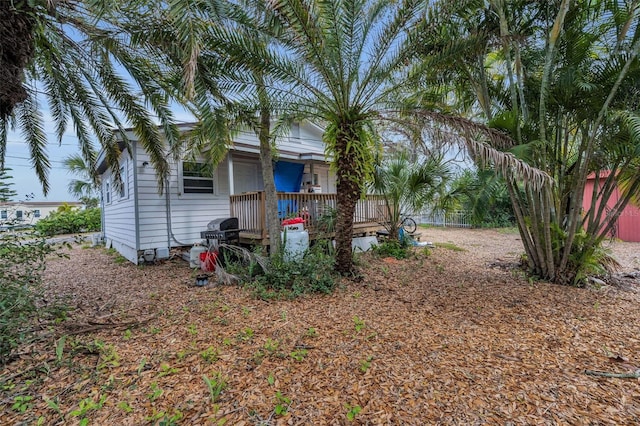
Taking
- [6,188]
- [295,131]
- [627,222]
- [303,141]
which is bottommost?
[627,222]

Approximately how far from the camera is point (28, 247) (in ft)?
11.9

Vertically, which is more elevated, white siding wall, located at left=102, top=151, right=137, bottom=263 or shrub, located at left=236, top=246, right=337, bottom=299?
white siding wall, located at left=102, top=151, right=137, bottom=263

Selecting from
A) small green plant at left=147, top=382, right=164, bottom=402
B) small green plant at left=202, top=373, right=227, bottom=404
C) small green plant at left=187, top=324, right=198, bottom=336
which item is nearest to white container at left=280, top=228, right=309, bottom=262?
small green plant at left=187, top=324, right=198, bottom=336

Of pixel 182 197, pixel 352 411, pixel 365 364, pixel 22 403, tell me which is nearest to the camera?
pixel 352 411

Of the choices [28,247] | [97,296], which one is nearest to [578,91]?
[28,247]

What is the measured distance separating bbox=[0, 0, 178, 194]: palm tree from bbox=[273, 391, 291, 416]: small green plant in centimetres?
449

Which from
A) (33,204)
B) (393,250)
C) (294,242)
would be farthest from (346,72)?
(33,204)

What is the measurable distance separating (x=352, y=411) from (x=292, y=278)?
10.1 feet

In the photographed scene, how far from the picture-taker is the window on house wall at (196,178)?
815 cm

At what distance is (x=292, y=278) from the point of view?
5.11 meters

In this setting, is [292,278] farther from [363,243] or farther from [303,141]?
[303,141]

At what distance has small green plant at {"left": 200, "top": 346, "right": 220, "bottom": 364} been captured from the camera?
2.80 meters

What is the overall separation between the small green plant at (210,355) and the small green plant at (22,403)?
1.26 m

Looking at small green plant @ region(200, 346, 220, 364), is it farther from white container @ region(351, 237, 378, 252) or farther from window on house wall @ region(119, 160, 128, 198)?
window on house wall @ region(119, 160, 128, 198)
